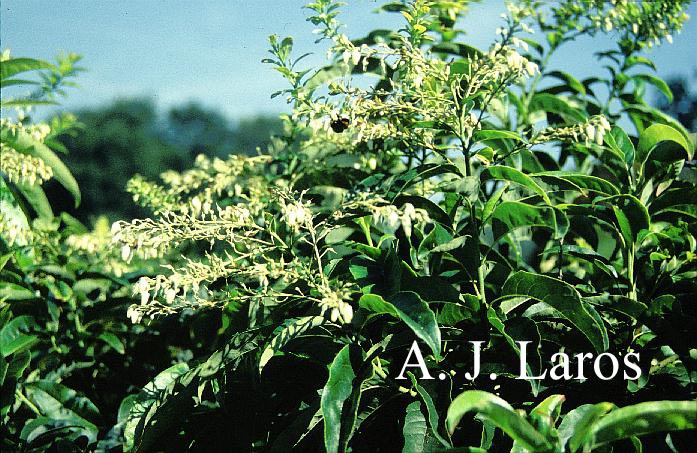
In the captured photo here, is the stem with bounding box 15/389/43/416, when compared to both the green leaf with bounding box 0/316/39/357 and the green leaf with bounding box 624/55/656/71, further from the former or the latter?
the green leaf with bounding box 624/55/656/71

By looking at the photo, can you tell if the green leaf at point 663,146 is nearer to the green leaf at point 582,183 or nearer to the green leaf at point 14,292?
the green leaf at point 582,183

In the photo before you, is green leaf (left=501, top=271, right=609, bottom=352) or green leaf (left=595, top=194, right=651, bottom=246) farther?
green leaf (left=595, top=194, right=651, bottom=246)

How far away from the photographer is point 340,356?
1.03m

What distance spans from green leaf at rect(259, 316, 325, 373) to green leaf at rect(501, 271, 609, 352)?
0.31 m

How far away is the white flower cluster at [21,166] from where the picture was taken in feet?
5.73

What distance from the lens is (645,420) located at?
797 mm

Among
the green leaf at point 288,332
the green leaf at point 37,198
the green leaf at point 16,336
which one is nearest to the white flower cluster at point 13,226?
the green leaf at point 37,198

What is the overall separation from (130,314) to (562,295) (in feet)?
2.07

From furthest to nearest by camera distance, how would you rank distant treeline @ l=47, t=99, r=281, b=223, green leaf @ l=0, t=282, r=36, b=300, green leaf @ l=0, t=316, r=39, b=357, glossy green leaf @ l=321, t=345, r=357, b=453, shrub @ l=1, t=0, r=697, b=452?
A: distant treeline @ l=47, t=99, r=281, b=223 < green leaf @ l=0, t=282, r=36, b=300 < green leaf @ l=0, t=316, r=39, b=357 < shrub @ l=1, t=0, r=697, b=452 < glossy green leaf @ l=321, t=345, r=357, b=453

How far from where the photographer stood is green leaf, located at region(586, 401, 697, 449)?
77 centimetres

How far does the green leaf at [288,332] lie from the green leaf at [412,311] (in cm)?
10

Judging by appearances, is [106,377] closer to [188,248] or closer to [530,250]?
[188,248]

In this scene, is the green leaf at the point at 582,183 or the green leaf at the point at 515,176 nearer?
the green leaf at the point at 515,176

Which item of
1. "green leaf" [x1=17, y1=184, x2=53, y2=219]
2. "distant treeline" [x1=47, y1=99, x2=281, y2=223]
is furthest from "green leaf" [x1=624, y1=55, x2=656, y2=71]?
"distant treeline" [x1=47, y1=99, x2=281, y2=223]
